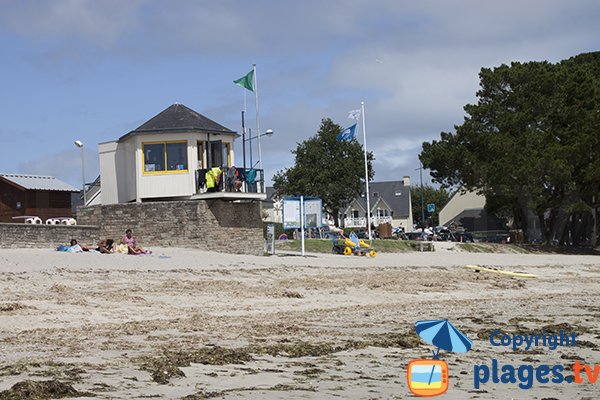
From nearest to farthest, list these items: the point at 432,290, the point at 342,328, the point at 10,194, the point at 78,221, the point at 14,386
Result: 1. the point at 14,386
2. the point at 342,328
3. the point at 432,290
4. the point at 78,221
5. the point at 10,194

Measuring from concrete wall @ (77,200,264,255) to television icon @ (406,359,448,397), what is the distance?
22.7m

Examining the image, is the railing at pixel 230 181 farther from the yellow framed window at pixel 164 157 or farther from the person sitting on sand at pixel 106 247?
the person sitting on sand at pixel 106 247

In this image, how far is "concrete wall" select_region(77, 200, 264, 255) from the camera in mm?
30297

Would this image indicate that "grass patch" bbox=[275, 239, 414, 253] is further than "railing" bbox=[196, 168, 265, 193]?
Yes

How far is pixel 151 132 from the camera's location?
103 feet

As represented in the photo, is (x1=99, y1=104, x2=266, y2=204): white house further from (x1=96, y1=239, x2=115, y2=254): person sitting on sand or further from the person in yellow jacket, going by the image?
(x1=96, y1=239, x2=115, y2=254): person sitting on sand

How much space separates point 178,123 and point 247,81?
493 centimetres

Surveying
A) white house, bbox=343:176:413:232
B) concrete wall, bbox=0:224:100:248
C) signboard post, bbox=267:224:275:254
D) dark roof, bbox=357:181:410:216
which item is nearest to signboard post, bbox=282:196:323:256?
signboard post, bbox=267:224:275:254

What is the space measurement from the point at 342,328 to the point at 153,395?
669 cm

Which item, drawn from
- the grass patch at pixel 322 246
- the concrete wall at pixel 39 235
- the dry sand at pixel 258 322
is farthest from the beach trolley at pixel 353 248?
the concrete wall at pixel 39 235

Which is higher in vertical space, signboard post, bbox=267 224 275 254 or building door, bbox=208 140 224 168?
building door, bbox=208 140 224 168

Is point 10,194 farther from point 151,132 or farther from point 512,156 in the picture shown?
point 512,156

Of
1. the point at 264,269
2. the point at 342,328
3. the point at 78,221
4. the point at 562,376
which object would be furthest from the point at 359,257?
the point at 562,376

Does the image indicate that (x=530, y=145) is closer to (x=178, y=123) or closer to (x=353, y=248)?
(x=353, y=248)
